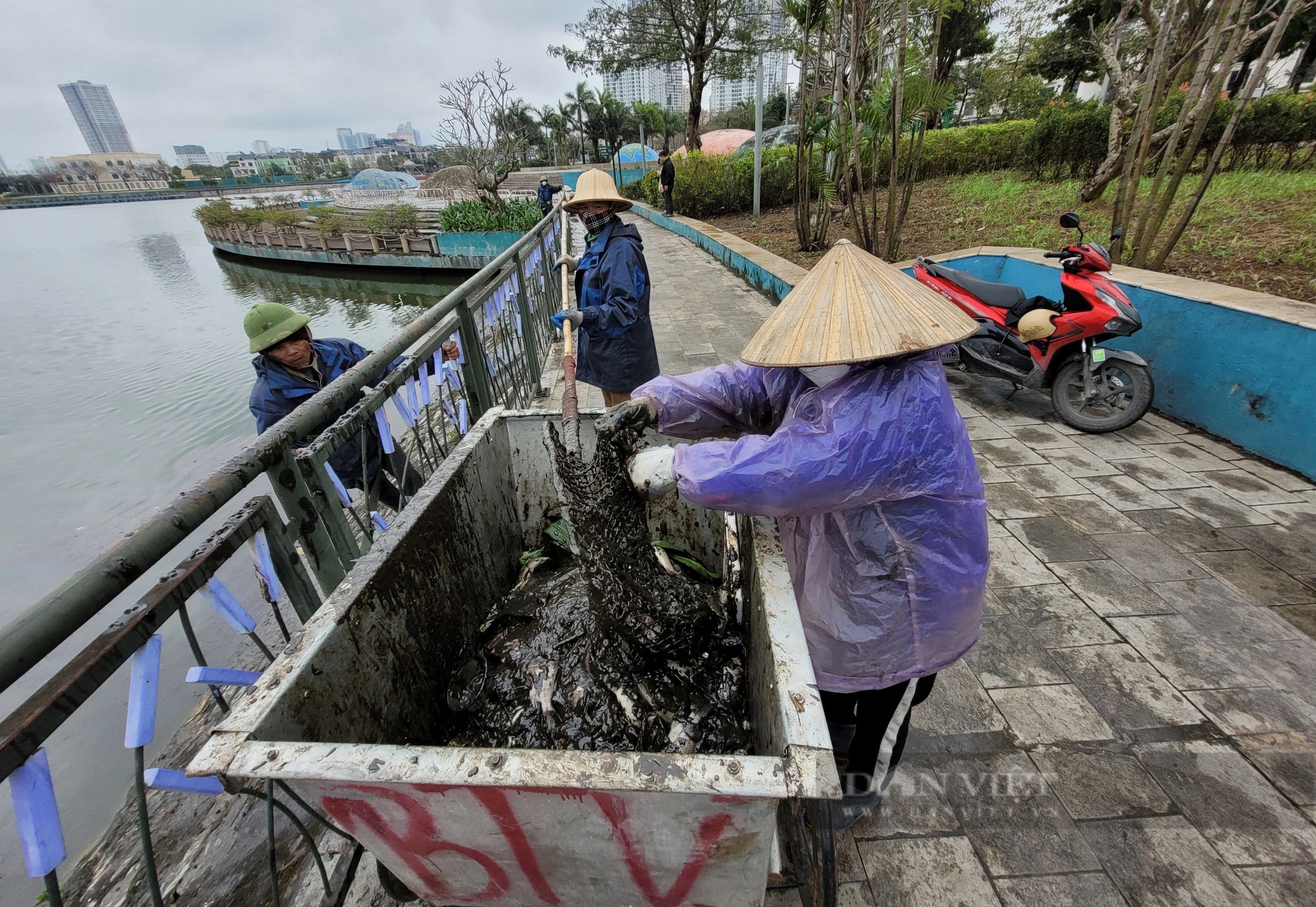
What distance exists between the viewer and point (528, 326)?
4.94 meters

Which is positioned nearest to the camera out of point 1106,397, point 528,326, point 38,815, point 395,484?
point 38,815

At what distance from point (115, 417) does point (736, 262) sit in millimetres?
10031

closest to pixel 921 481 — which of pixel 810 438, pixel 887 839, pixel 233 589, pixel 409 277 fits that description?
pixel 810 438

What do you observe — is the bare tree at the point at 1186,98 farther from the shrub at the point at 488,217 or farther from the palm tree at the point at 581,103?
the palm tree at the point at 581,103

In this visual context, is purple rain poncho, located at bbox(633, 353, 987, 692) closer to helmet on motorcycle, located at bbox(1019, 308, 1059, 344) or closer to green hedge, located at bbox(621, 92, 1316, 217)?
helmet on motorcycle, located at bbox(1019, 308, 1059, 344)

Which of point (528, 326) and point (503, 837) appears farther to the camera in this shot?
point (528, 326)

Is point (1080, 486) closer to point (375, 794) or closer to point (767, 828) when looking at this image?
point (767, 828)

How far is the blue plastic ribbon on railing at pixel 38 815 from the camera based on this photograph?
82 cm

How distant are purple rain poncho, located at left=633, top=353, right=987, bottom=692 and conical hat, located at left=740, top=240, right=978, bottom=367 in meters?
0.06

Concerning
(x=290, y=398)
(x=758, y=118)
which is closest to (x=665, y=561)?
(x=290, y=398)

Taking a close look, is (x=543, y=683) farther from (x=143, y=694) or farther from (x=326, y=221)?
(x=326, y=221)

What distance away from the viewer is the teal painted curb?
6758 mm

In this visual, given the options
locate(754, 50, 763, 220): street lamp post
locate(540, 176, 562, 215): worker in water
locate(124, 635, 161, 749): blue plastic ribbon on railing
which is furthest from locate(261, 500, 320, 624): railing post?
locate(540, 176, 562, 215): worker in water

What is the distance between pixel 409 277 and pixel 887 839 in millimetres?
19898
